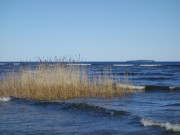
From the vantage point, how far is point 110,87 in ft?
43.6

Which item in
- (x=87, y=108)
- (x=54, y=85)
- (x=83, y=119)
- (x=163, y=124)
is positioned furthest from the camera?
(x=54, y=85)

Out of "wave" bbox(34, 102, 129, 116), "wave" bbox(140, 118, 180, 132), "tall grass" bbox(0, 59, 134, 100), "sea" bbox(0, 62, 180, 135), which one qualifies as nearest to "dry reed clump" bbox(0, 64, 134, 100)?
"tall grass" bbox(0, 59, 134, 100)

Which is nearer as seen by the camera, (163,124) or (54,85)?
(163,124)

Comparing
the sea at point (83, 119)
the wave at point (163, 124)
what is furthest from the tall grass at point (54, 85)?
the wave at point (163, 124)

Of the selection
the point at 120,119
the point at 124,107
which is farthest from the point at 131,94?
the point at 120,119

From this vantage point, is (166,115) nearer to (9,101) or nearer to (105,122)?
(105,122)

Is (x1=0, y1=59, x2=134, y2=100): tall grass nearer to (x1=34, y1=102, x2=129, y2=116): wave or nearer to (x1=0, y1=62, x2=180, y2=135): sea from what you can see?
(x1=0, y1=62, x2=180, y2=135): sea

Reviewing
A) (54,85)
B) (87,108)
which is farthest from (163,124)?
(54,85)

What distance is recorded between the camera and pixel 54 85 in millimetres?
12664

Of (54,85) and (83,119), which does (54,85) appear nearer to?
(54,85)

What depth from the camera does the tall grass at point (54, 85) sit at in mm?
12680

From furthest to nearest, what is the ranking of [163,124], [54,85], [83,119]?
1. [54,85]
2. [83,119]
3. [163,124]

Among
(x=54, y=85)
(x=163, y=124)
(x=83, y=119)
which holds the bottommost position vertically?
(x=83, y=119)

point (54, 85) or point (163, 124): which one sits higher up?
point (54, 85)
